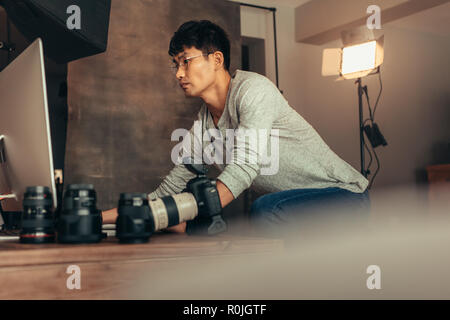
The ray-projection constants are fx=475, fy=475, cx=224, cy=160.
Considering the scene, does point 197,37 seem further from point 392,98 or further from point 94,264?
point 392,98

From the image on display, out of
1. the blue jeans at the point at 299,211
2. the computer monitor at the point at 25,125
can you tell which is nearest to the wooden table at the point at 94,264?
the computer monitor at the point at 25,125

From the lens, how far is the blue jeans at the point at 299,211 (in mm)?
1306

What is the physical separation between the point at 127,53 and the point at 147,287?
8.12 feet

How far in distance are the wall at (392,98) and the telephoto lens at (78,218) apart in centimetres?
346

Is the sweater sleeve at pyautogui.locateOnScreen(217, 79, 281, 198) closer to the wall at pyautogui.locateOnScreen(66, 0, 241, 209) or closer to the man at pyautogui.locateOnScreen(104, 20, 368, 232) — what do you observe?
the man at pyautogui.locateOnScreen(104, 20, 368, 232)

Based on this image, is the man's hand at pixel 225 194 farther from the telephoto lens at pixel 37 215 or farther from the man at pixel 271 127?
the telephoto lens at pixel 37 215

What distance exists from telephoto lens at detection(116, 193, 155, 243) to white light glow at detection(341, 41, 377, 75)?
2.80 metres

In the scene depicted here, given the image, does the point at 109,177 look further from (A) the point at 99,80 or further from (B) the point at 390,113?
(B) the point at 390,113

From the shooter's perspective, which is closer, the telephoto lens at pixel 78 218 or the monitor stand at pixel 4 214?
the telephoto lens at pixel 78 218

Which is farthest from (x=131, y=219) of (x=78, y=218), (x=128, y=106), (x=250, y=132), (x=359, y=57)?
(x=359, y=57)

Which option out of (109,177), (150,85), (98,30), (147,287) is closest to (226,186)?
(147,287)

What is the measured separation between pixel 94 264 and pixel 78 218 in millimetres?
110

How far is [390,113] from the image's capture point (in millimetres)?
4531
